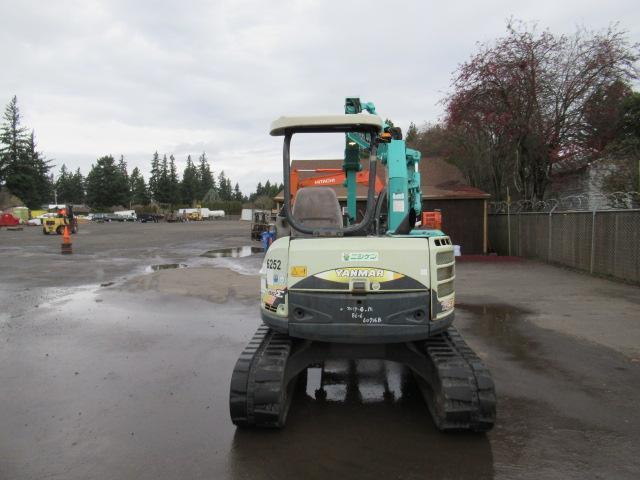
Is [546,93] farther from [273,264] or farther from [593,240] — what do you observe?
[273,264]

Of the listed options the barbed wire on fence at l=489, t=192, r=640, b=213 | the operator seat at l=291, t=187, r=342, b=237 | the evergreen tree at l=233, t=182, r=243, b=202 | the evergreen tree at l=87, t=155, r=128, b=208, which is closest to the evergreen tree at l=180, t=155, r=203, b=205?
the evergreen tree at l=87, t=155, r=128, b=208

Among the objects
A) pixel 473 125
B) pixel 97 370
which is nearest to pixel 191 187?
pixel 473 125

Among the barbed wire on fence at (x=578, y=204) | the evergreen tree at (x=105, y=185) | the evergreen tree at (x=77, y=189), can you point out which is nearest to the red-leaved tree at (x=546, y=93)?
the barbed wire on fence at (x=578, y=204)

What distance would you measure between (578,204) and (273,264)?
15172 millimetres

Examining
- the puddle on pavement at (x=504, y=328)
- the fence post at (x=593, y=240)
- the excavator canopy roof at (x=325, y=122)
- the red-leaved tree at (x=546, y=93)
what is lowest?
the puddle on pavement at (x=504, y=328)

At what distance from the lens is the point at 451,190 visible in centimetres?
2112

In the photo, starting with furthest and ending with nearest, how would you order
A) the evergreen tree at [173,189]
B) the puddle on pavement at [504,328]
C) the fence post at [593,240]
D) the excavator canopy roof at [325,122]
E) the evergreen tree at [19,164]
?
the evergreen tree at [173,189], the evergreen tree at [19,164], the fence post at [593,240], the puddle on pavement at [504,328], the excavator canopy roof at [325,122]

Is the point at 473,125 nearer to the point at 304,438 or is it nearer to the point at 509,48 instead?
the point at 509,48

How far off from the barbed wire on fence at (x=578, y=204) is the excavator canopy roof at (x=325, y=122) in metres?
10.6

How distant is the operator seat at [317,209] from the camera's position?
508 centimetres

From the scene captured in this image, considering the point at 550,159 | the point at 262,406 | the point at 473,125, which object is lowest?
the point at 262,406

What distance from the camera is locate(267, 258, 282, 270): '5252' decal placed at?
4.33 metres

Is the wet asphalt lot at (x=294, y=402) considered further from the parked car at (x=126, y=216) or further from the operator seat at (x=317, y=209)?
the parked car at (x=126, y=216)

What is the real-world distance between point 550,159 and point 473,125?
3.50m
